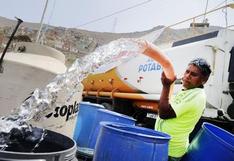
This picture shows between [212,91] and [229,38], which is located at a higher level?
[229,38]

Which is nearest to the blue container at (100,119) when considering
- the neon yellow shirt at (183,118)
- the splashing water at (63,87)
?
the splashing water at (63,87)

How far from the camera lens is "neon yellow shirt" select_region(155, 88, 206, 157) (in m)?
2.51

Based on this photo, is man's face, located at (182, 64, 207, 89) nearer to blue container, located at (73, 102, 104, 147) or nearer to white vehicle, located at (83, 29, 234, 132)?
blue container, located at (73, 102, 104, 147)

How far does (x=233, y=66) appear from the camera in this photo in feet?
16.2

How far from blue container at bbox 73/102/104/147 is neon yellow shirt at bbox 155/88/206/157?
779 millimetres

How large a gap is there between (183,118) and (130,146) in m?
0.57

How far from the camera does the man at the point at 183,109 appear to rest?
2514 millimetres

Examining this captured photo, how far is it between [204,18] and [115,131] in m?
5.33

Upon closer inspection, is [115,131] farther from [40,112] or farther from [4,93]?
[4,93]

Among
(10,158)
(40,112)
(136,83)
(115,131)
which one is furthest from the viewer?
(136,83)

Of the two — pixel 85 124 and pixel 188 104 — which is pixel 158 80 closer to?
pixel 85 124

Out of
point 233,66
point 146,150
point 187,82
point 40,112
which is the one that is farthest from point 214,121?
point 40,112

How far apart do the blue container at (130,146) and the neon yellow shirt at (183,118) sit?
0.30 m

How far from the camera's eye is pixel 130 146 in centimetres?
219
